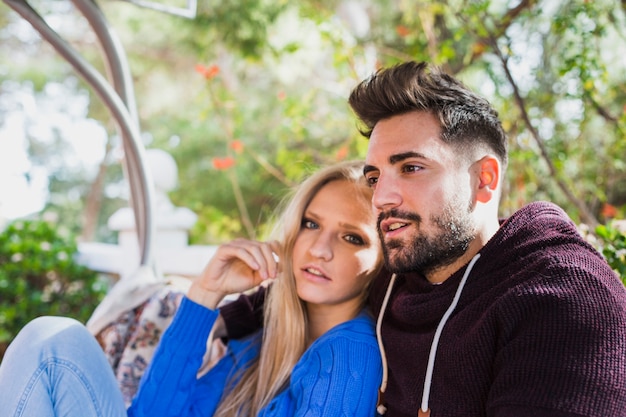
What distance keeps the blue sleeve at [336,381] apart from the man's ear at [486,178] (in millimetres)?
548

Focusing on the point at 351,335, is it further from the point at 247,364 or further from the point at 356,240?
the point at 247,364

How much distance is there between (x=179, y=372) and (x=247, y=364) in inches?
10.3

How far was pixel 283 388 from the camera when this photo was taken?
199cm

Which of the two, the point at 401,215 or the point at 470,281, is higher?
the point at 401,215

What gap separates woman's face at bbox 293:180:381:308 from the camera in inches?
75.9

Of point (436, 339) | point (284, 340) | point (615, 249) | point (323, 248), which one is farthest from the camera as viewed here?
point (284, 340)

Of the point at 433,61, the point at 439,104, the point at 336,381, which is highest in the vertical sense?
the point at 433,61

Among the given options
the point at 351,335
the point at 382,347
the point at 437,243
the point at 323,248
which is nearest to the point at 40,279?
the point at 323,248

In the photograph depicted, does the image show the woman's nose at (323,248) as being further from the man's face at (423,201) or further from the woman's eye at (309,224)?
the man's face at (423,201)

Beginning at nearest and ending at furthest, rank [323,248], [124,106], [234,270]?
[323,248] → [234,270] → [124,106]

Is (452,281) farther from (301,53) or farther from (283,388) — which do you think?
(301,53)

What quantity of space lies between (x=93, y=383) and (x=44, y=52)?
484 inches

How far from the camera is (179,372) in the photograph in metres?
2.01

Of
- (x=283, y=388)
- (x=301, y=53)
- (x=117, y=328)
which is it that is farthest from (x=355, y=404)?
(x=301, y=53)
